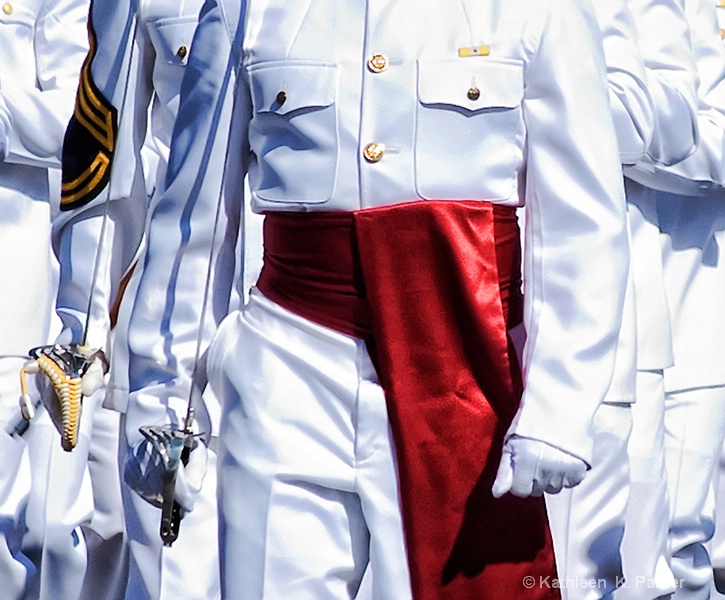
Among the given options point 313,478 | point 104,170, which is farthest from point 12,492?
point 313,478

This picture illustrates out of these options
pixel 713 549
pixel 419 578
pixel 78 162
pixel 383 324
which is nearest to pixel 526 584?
pixel 419 578

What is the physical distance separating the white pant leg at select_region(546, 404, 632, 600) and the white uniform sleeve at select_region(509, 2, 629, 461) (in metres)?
1.46

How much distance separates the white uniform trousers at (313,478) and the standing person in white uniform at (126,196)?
51 cm

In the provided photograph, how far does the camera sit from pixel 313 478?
3.89 meters

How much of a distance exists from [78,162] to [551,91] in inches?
47.3

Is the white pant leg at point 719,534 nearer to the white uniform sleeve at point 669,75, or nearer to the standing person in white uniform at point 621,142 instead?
the standing person in white uniform at point 621,142

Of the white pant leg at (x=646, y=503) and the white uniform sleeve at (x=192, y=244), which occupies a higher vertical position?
the white uniform sleeve at (x=192, y=244)

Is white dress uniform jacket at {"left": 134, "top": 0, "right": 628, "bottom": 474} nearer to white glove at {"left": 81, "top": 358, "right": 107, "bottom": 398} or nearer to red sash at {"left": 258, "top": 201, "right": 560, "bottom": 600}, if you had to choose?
red sash at {"left": 258, "top": 201, "right": 560, "bottom": 600}

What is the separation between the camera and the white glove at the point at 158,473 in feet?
12.9

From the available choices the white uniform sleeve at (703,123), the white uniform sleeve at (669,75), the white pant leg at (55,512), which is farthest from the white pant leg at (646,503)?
the white pant leg at (55,512)

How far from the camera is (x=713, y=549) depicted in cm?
691

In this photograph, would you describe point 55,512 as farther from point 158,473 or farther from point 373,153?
point 373,153

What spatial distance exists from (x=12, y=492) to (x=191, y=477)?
7.87 ft

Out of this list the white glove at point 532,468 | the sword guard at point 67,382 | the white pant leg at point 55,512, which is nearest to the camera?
the white glove at point 532,468
